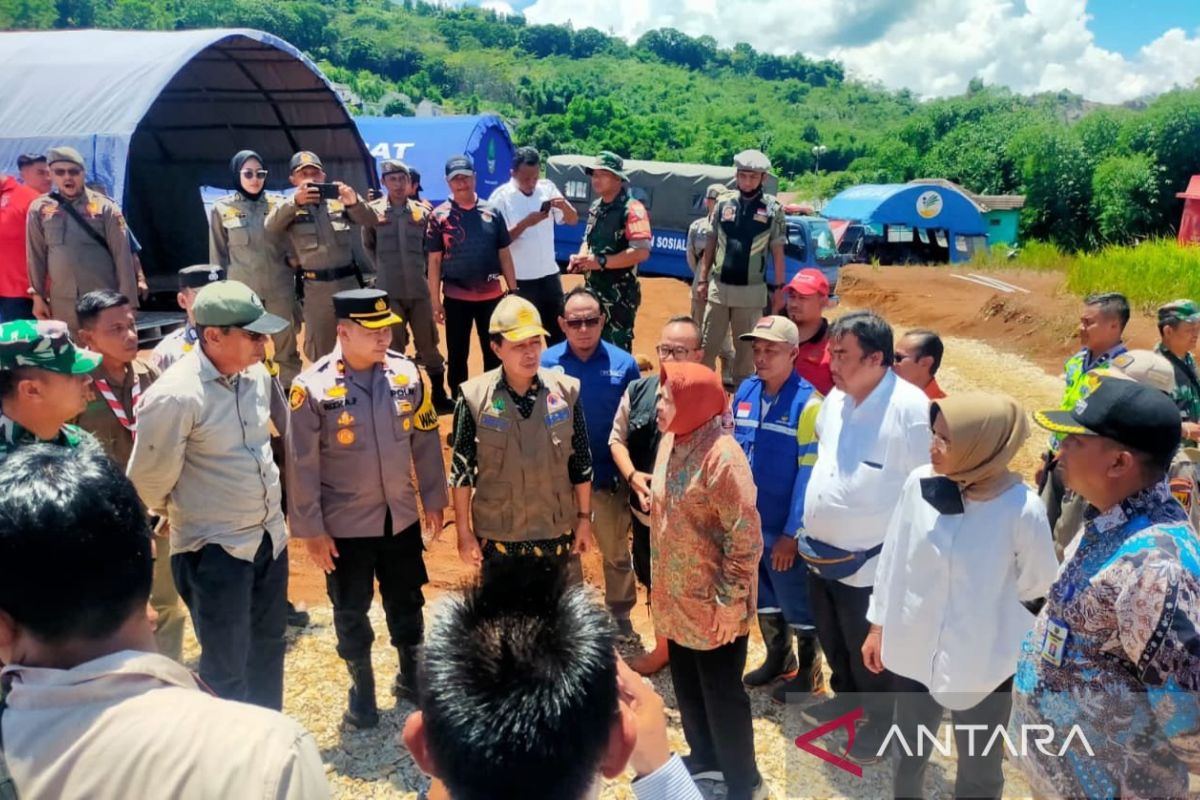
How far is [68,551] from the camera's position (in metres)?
1.36

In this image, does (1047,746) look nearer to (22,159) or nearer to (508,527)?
(508,527)

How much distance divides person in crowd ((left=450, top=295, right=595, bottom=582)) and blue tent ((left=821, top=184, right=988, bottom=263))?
2286cm

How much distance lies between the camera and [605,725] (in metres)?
1.31

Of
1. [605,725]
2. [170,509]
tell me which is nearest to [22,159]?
[170,509]

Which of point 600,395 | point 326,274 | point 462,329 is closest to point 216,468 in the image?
point 600,395

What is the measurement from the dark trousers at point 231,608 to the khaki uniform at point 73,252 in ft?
14.0

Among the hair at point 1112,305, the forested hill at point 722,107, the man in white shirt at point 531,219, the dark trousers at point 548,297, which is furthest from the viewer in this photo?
the forested hill at point 722,107

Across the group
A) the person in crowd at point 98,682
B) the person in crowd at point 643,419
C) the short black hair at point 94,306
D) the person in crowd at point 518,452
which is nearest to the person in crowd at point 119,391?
the short black hair at point 94,306

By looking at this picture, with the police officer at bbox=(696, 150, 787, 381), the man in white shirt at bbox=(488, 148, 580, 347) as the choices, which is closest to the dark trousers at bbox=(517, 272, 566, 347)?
the man in white shirt at bbox=(488, 148, 580, 347)

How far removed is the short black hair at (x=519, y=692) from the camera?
48.5 inches

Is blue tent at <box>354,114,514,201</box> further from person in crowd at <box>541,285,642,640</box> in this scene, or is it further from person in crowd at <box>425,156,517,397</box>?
person in crowd at <box>541,285,642,640</box>

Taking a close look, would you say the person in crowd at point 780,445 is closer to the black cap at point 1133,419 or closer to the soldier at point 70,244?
the black cap at point 1133,419

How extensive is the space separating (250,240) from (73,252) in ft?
4.95

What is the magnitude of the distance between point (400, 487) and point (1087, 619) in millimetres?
2490
